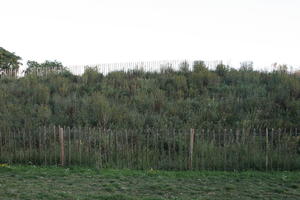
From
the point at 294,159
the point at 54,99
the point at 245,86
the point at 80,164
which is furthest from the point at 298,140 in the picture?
the point at 54,99

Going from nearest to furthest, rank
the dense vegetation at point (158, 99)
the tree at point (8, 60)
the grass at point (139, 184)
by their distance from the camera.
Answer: the grass at point (139, 184)
the dense vegetation at point (158, 99)
the tree at point (8, 60)

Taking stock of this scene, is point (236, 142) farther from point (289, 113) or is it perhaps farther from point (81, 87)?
point (81, 87)

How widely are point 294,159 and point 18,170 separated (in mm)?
8565

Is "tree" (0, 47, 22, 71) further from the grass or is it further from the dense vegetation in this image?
the grass

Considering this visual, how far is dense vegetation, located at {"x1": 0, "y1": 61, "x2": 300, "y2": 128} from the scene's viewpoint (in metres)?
14.2

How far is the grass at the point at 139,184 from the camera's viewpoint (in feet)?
23.4

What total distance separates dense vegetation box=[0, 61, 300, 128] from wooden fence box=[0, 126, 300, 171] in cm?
199

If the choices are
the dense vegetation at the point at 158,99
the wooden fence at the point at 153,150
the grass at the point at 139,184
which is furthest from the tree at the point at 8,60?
the grass at the point at 139,184

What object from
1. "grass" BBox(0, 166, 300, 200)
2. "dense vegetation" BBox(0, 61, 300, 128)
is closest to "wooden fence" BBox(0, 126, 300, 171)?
"grass" BBox(0, 166, 300, 200)

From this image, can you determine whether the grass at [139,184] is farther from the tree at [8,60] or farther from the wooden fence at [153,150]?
the tree at [8,60]

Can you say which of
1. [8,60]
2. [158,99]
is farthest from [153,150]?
[8,60]

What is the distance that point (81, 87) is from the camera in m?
19.2

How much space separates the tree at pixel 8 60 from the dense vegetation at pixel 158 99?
27.6ft

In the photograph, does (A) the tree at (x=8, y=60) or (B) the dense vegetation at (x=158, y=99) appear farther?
(A) the tree at (x=8, y=60)
